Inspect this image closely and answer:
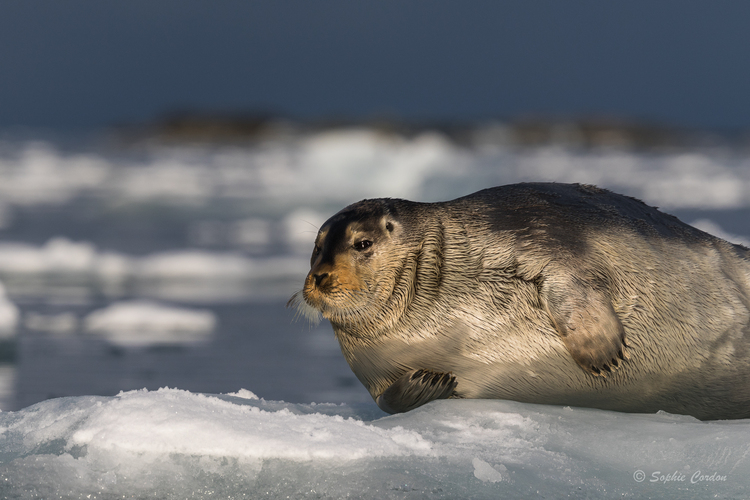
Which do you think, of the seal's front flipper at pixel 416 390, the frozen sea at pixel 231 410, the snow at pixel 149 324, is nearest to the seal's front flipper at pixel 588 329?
the frozen sea at pixel 231 410

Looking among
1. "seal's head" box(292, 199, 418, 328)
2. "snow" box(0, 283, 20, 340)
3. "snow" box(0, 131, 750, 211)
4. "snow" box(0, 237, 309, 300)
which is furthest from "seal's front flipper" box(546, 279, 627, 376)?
"snow" box(0, 131, 750, 211)

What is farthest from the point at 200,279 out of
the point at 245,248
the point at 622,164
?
the point at 622,164

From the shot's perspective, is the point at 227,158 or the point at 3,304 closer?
the point at 3,304

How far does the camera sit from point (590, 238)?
347 centimetres

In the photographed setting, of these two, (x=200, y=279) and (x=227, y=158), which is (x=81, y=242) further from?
(x=227, y=158)

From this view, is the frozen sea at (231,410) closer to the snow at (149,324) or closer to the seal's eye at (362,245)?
the snow at (149,324)

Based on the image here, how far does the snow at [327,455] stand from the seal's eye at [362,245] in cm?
74

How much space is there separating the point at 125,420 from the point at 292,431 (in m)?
0.49

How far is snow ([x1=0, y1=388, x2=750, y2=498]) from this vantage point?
2443 millimetres

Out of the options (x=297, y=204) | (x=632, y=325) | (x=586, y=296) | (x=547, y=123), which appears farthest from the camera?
(x=547, y=123)

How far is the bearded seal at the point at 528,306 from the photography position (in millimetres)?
3318

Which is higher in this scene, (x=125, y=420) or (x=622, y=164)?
(x=622, y=164)

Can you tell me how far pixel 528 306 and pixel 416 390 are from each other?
525 millimetres

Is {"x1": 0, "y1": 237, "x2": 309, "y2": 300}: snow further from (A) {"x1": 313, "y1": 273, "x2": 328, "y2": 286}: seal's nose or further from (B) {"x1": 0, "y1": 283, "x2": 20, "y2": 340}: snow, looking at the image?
(A) {"x1": 313, "y1": 273, "x2": 328, "y2": 286}: seal's nose
